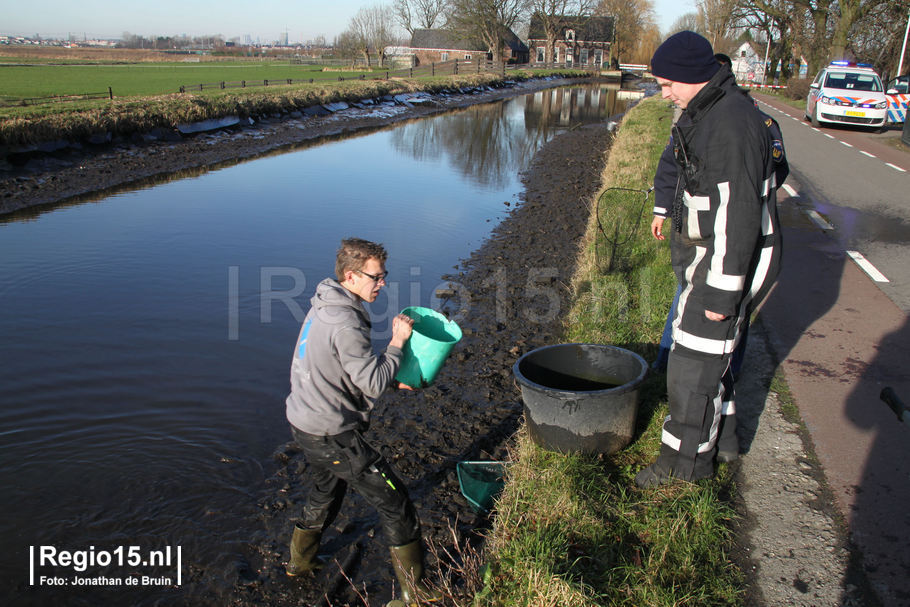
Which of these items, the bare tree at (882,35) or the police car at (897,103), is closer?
the police car at (897,103)

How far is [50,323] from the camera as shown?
23.0 feet

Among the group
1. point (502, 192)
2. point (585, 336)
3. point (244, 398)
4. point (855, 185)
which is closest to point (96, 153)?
point (502, 192)

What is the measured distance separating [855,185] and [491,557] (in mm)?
12643

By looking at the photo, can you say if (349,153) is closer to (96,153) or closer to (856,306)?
(96,153)

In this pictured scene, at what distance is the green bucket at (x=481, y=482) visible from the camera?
4152mm

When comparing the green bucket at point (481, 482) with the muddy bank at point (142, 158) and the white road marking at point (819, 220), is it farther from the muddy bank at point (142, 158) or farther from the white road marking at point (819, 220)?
the muddy bank at point (142, 158)

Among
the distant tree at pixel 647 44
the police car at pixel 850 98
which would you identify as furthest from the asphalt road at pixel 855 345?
the distant tree at pixel 647 44

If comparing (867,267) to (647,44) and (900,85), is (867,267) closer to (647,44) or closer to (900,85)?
(900,85)

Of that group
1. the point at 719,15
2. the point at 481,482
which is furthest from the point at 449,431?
the point at 719,15

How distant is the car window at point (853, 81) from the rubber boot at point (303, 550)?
1007 inches

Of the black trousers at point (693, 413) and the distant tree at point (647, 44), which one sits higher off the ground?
the distant tree at point (647, 44)

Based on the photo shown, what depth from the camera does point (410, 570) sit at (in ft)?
10.7

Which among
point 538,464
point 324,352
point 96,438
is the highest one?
point 324,352

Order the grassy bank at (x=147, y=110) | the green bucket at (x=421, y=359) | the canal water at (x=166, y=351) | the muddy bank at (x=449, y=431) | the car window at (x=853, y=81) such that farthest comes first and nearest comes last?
the car window at (x=853, y=81) < the grassy bank at (x=147, y=110) < the canal water at (x=166, y=351) < the muddy bank at (x=449, y=431) < the green bucket at (x=421, y=359)
